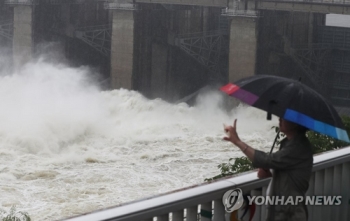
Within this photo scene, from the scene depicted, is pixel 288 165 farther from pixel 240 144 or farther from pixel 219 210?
pixel 219 210

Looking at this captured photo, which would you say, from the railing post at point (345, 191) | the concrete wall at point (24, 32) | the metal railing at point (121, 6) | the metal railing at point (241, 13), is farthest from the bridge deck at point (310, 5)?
the railing post at point (345, 191)

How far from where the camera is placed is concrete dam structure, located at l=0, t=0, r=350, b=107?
2528 cm

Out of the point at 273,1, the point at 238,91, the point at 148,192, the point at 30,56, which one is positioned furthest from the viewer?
the point at 30,56

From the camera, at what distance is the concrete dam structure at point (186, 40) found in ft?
82.9

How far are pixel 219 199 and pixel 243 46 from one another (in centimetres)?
2233

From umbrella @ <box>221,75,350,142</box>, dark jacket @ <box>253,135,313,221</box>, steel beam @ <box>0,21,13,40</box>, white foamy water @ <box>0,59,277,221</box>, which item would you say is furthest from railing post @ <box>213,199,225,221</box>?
steel beam @ <box>0,21,13,40</box>

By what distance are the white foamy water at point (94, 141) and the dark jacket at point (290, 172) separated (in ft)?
33.7

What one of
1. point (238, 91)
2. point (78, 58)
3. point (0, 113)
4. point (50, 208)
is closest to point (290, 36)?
point (78, 58)

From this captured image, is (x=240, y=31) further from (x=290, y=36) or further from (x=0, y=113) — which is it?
(x=0, y=113)

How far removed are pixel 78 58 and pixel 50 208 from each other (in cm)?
1658

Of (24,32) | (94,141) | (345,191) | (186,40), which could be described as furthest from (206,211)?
(24,32)

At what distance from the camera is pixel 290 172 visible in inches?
123

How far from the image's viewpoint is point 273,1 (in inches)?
975

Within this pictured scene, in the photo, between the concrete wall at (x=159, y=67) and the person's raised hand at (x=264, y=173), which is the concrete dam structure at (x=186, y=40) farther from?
the person's raised hand at (x=264, y=173)
